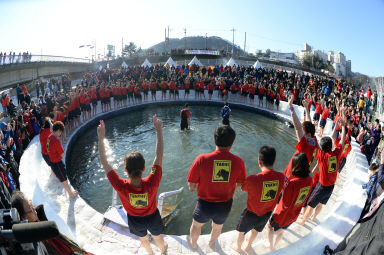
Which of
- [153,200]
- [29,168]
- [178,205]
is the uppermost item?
[153,200]

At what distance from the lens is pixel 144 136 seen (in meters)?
11.6

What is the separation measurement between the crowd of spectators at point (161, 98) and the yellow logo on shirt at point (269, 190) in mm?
2021

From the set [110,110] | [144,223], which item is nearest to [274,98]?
[110,110]

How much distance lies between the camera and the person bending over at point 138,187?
2.95 meters

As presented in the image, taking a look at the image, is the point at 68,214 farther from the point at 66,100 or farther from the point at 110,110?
the point at 110,110

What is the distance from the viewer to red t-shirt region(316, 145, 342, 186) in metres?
4.23

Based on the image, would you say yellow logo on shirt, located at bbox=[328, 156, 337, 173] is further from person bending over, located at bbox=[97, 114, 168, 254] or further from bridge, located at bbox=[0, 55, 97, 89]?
bridge, located at bbox=[0, 55, 97, 89]

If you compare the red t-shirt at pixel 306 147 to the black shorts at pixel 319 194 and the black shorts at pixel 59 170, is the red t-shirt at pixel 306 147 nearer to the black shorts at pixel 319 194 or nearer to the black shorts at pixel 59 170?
the black shorts at pixel 319 194

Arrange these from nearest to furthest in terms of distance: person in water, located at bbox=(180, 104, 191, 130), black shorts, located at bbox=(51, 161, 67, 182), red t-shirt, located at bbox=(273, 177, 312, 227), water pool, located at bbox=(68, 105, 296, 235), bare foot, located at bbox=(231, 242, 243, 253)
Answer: red t-shirt, located at bbox=(273, 177, 312, 227)
bare foot, located at bbox=(231, 242, 243, 253)
black shorts, located at bbox=(51, 161, 67, 182)
water pool, located at bbox=(68, 105, 296, 235)
person in water, located at bbox=(180, 104, 191, 130)

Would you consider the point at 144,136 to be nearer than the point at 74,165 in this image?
No

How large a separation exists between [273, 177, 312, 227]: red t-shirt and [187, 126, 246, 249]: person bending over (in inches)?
27.8

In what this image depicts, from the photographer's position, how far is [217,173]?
3305 millimetres

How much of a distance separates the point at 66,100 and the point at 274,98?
12.9 metres

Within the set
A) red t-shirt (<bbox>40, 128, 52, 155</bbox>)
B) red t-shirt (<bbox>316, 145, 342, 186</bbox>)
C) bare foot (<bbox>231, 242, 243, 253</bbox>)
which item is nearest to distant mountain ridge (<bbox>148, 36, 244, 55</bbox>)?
red t-shirt (<bbox>40, 128, 52, 155</bbox>)
